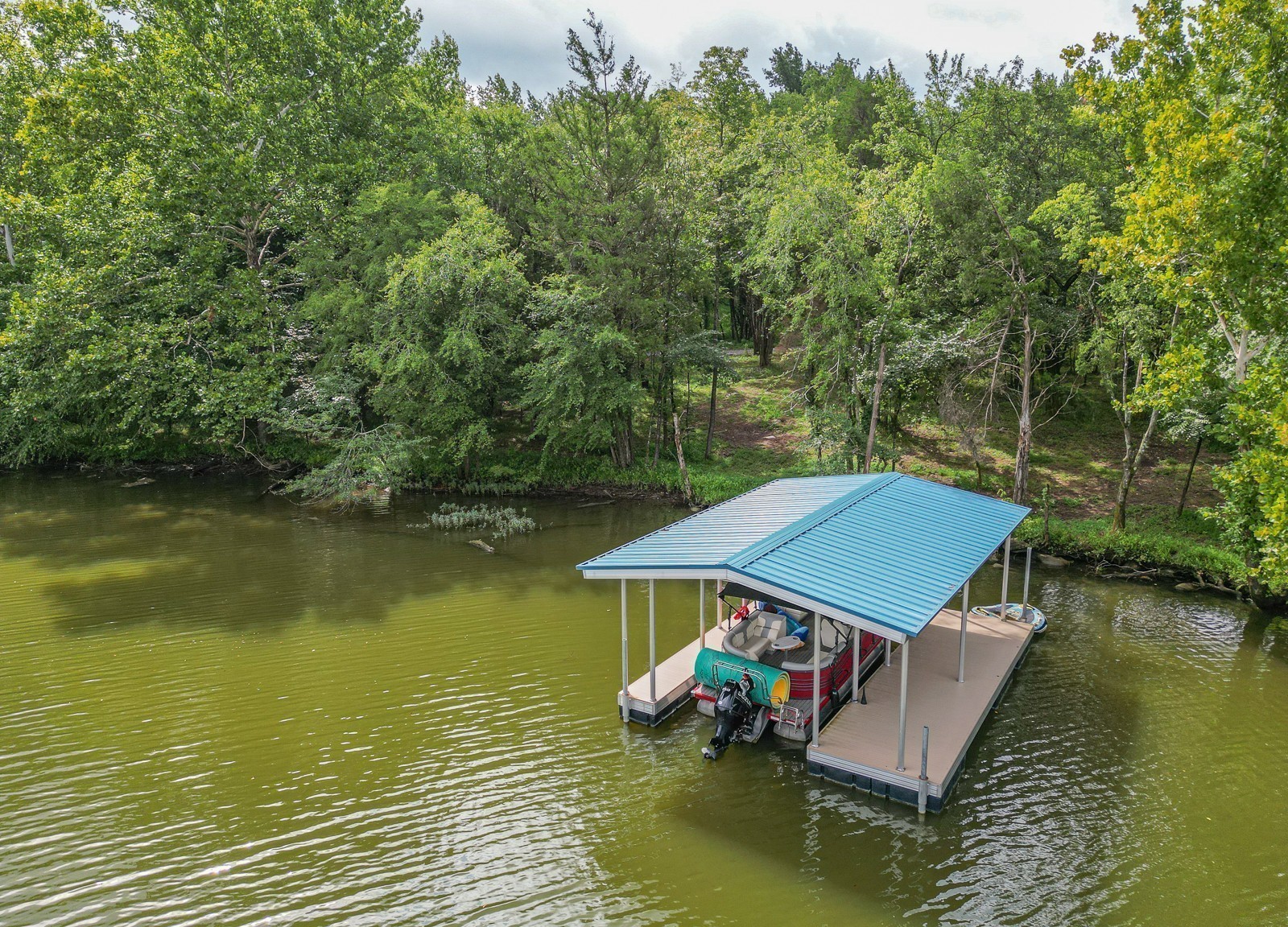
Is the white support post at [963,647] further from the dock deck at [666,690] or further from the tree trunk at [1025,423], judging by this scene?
the tree trunk at [1025,423]

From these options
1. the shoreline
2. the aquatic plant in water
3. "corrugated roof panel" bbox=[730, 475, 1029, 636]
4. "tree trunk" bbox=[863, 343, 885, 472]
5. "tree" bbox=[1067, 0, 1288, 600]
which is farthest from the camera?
the aquatic plant in water

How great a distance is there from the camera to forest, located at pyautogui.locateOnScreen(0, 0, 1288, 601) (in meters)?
23.5

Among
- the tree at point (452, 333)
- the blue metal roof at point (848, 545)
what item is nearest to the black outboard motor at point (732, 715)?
the blue metal roof at point (848, 545)

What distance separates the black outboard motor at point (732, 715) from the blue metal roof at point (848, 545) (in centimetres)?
184

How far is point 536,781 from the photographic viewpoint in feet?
36.0

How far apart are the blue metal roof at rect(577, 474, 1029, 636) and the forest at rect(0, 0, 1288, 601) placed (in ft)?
26.8

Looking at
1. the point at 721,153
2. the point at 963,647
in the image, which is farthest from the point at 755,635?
the point at 721,153

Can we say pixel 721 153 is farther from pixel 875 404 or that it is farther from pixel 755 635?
pixel 755 635

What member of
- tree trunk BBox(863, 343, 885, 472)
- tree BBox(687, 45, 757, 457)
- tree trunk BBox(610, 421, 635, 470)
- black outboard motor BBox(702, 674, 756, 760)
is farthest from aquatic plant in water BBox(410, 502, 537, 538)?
black outboard motor BBox(702, 674, 756, 760)

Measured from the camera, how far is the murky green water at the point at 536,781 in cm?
877

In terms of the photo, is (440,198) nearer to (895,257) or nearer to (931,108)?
(895,257)

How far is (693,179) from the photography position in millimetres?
28219

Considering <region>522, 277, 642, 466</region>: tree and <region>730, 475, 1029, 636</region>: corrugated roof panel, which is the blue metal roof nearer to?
<region>730, 475, 1029, 636</region>: corrugated roof panel

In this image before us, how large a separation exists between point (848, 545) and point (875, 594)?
5.54 feet
